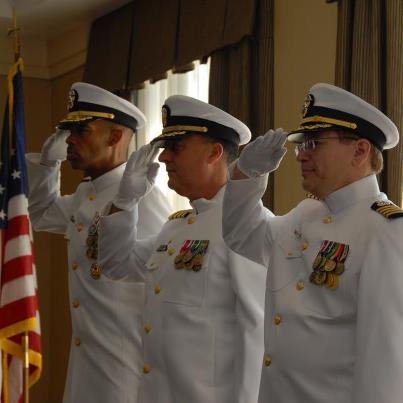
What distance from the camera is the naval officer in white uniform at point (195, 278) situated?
3.07 metres

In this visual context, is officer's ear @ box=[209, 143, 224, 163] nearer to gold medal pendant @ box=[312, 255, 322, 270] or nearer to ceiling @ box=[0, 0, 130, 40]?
gold medal pendant @ box=[312, 255, 322, 270]

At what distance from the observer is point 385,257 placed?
2.44 metres

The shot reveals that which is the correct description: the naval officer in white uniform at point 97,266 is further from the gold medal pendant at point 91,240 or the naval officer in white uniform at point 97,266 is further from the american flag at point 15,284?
the american flag at point 15,284

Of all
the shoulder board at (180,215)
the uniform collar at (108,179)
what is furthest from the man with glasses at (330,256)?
the uniform collar at (108,179)

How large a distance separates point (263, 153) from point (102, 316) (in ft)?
3.86

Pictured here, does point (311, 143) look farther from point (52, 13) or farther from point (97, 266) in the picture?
point (52, 13)

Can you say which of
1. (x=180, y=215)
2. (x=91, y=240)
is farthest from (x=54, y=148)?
(x=180, y=215)

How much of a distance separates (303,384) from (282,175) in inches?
88.7

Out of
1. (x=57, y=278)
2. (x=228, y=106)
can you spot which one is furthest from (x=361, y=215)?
(x=57, y=278)

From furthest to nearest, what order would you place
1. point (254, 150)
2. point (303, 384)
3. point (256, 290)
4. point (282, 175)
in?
point (282, 175) → point (256, 290) → point (254, 150) → point (303, 384)

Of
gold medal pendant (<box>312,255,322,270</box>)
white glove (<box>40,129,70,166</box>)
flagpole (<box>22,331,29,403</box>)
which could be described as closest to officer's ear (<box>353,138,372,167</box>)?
gold medal pendant (<box>312,255,322,270</box>)

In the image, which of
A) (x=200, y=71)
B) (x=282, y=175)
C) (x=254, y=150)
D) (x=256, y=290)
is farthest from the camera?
(x=200, y=71)

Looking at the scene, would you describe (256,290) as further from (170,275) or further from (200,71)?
(200,71)

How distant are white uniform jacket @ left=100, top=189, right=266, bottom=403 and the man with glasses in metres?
0.22
